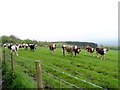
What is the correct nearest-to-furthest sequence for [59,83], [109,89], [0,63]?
[59,83], [109,89], [0,63]

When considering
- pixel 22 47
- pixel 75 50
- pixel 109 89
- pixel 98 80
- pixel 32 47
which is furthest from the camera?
pixel 22 47

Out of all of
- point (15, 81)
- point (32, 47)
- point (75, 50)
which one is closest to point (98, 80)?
point (15, 81)

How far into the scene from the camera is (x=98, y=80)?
45.1 ft

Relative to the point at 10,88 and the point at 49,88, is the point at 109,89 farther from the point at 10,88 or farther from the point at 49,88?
the point at 10,88

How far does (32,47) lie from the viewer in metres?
43.2

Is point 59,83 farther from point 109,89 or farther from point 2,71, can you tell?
point 2,71

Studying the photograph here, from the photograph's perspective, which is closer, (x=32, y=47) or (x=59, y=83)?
(x=59, y=83)

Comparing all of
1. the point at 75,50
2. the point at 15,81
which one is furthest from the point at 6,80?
the point at 75,50

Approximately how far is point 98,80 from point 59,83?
310 centimetres

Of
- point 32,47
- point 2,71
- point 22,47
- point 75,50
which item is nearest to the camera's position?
point 2,71

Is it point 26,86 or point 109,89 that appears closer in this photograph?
point 26,86

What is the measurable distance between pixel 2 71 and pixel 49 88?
435 centimetres

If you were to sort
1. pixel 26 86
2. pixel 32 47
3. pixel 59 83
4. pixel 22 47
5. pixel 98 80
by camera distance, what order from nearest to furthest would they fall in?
pixel 26 86
pixel 59 83
pixel 98 80
pixel 32 47
pixel 22 47

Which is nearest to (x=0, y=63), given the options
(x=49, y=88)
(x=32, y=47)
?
(x=49, y=88)
